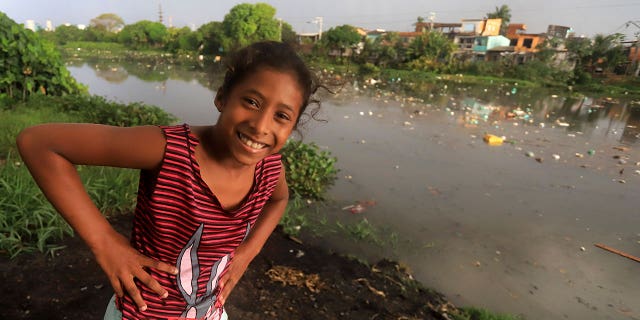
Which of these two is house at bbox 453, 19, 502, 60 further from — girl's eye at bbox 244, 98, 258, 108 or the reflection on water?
girl's eye at bbox 244, 98, 258, 108

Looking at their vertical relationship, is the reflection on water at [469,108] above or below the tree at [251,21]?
below

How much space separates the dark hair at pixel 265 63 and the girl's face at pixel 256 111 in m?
0.02

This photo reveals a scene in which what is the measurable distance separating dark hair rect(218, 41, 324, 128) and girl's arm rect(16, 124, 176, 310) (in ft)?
0.85

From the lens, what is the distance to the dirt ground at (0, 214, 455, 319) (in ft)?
6.38

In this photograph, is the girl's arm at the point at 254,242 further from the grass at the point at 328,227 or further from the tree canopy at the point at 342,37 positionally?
the tree canopy at the point at 342,37

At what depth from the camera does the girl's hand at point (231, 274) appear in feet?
3.92

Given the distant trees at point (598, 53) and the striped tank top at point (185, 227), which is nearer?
the striped tank top at point (185, 227)

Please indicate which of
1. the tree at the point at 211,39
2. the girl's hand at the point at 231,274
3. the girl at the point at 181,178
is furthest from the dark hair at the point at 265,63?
the tree at the point at 211,39

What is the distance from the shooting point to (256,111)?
3.09 feet

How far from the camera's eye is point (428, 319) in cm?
224

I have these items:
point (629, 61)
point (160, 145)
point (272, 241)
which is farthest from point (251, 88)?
point (629, 61)

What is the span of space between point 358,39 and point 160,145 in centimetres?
3471

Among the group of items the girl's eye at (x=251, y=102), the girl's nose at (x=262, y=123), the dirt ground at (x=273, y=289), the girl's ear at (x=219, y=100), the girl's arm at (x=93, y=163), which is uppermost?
the girl's eye at (x=251, y=102)

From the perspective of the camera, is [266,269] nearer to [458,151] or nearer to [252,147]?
[252,147]
